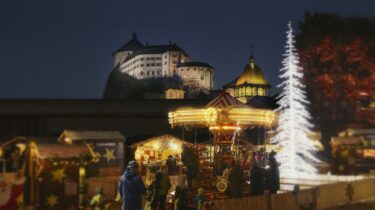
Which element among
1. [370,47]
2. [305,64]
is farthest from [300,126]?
[370,47]

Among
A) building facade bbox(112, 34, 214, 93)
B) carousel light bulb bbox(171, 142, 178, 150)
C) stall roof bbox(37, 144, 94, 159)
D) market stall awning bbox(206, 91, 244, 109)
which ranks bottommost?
stall roof bbox(37, 144, 94, 159)

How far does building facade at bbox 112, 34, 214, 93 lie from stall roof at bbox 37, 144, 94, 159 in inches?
3372

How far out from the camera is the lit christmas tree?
2319cm

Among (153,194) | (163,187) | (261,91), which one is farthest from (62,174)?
(261,91)

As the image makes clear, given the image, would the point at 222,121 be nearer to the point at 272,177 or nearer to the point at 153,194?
the point at 272,177

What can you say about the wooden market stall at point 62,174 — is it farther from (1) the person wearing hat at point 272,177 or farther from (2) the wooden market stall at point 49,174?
(1) the person wearing hat at point 272,177

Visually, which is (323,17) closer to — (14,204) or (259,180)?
(259,180)

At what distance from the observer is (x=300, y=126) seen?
23.3 meters

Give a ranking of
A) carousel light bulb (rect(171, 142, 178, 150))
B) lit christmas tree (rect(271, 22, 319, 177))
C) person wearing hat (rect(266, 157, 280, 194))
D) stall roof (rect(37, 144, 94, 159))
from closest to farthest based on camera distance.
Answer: stall roof (rect(37, 144, 94, 159)), person wearing hat (rect(266, 157, 280, 194)), lit christmas tree (rect(271, 22, 319, 177)), carousel light bulb (rect(171, 142, 178, 150))

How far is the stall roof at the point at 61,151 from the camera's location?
32.7ft

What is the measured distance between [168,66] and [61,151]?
9546 centimetres

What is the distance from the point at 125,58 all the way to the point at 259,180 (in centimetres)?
10301

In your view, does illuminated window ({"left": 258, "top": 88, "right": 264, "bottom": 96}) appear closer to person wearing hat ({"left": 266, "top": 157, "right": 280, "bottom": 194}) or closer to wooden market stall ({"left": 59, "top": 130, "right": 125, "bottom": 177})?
wooden market stall ({"left": 59, "top": 130, "right": 125, "bottom": 177})

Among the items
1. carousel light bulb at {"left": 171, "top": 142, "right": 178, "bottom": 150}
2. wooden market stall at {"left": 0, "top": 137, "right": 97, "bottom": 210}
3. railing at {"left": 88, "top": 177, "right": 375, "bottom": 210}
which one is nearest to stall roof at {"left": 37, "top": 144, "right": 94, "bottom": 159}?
wooden market stall at {"left": 0, "top": 137, "right": 97, "bottom": 210}
